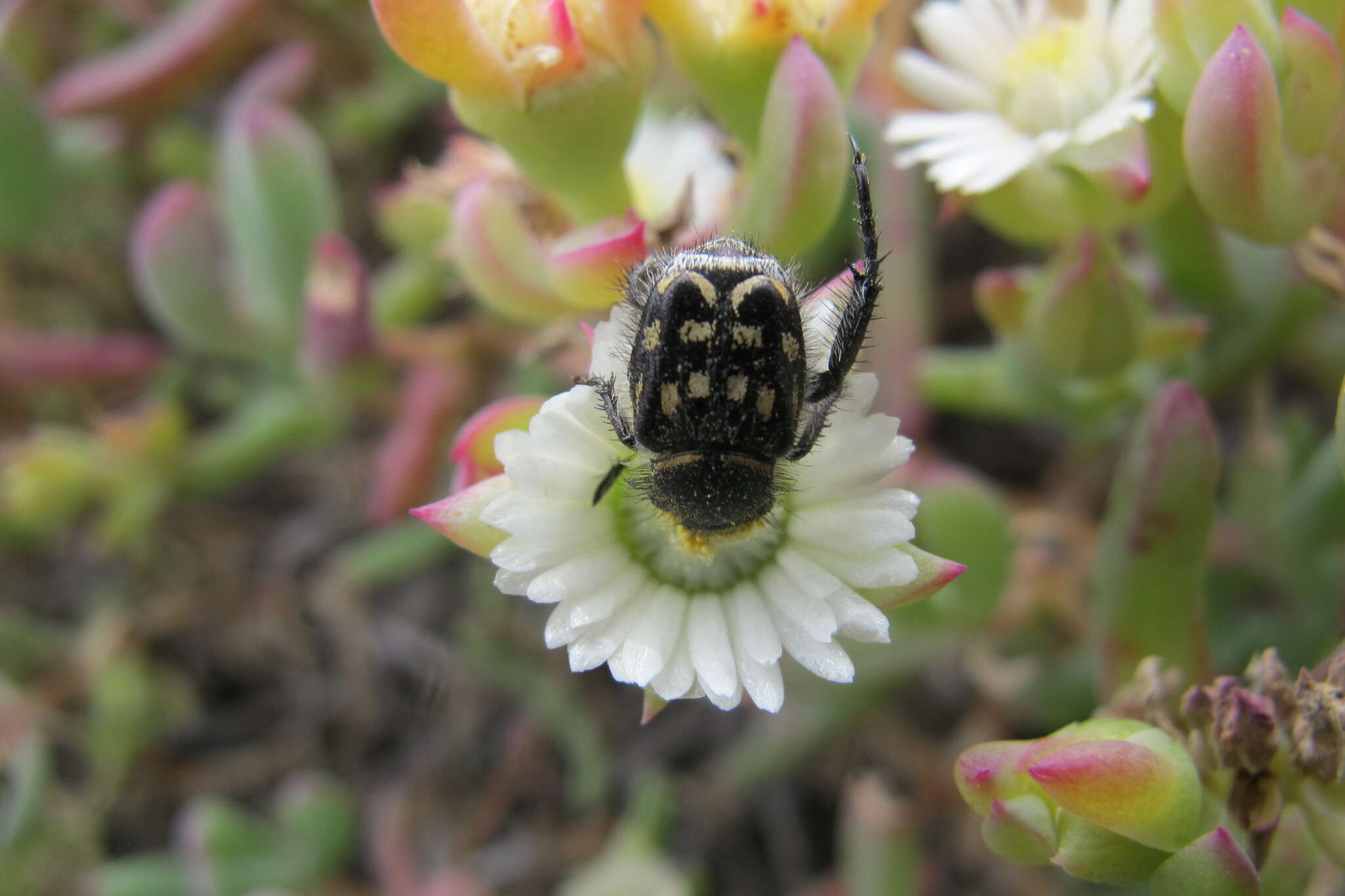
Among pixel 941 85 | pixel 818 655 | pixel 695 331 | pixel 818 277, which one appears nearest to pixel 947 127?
pixel 941 85

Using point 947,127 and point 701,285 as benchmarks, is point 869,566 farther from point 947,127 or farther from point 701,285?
point 947,127

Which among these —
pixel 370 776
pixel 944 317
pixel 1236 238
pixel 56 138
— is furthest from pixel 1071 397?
pixel 56 138

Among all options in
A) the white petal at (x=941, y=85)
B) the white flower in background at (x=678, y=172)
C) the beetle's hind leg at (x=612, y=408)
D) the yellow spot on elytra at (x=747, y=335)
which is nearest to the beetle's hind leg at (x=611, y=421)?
the beetle's hind leg at (x=612, y=408)

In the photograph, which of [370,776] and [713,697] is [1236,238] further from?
[370,776]

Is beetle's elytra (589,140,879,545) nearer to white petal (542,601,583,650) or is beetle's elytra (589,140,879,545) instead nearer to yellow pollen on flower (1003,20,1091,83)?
white petal (542,601,583,650)

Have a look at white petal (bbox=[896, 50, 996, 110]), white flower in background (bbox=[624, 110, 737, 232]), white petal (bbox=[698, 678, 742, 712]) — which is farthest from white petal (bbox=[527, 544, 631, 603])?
white petal (bbox=[896, 50, 996, 110])
